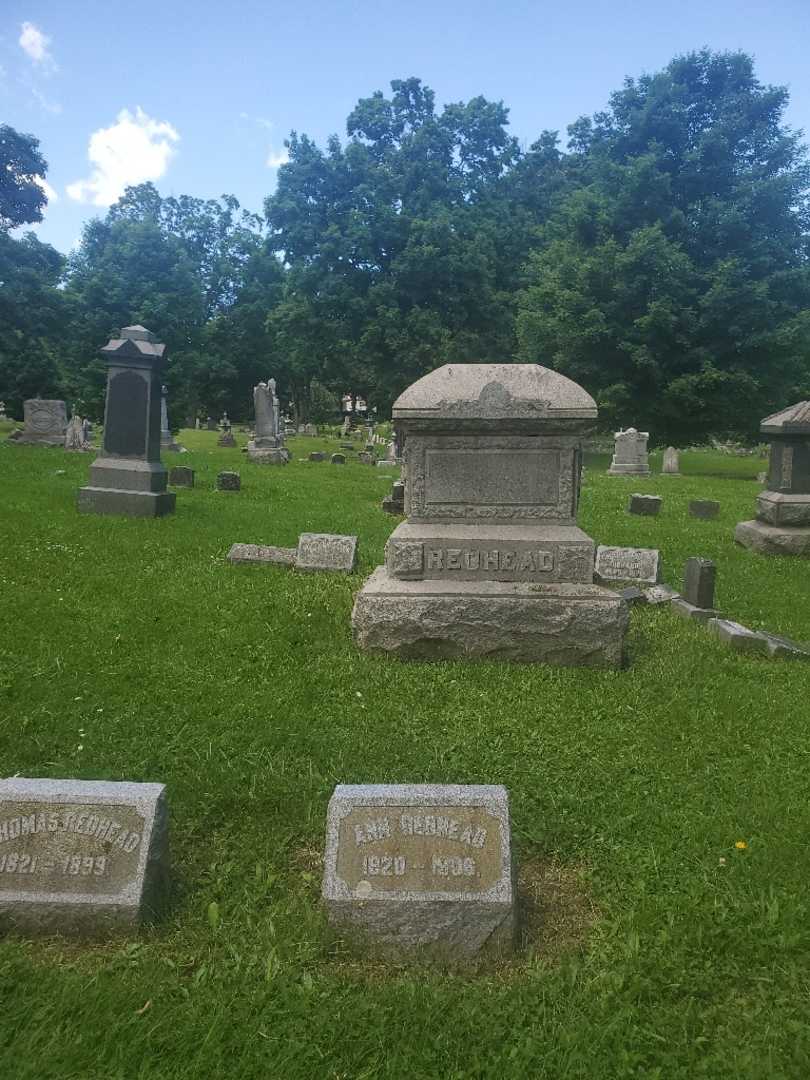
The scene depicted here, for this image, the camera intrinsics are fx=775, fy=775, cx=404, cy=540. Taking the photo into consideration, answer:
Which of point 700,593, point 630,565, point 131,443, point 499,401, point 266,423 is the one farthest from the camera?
point 266,423

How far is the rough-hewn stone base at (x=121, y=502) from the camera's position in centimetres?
1169

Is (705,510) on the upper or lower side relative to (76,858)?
upper

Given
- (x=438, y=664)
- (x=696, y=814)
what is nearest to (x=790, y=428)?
(x=438, y=664)

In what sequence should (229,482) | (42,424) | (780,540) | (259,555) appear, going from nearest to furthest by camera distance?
(259,555) < (780,540) < (229,482) < (42,424)

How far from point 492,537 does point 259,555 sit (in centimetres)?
Answer: 363

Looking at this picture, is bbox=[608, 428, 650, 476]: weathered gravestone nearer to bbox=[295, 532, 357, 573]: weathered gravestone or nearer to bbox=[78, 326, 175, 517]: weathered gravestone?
bbox=[78, 326, 175, 517]: weathered gravestone

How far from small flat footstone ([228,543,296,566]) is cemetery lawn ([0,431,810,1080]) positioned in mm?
945

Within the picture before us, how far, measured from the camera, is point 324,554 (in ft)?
29.0

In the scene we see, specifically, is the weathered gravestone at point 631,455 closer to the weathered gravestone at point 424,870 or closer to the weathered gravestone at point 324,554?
the weathered gravestone at point 324,554

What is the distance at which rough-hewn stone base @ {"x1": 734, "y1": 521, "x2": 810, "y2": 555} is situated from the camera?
11.1 m

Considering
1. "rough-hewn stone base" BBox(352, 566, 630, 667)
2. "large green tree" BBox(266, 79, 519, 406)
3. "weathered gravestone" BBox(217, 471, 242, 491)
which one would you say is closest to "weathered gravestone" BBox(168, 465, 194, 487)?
"weathered gravestone" BBox(217, 471, 242, 491)

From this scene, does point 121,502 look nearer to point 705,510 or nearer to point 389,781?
point 389,781

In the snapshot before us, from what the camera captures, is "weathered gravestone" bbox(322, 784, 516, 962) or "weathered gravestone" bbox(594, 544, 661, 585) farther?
"weathered gravestone" bbox(594, 544, 661, 585)

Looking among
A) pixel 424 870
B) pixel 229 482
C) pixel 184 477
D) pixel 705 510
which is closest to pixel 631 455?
pixel 705 510
